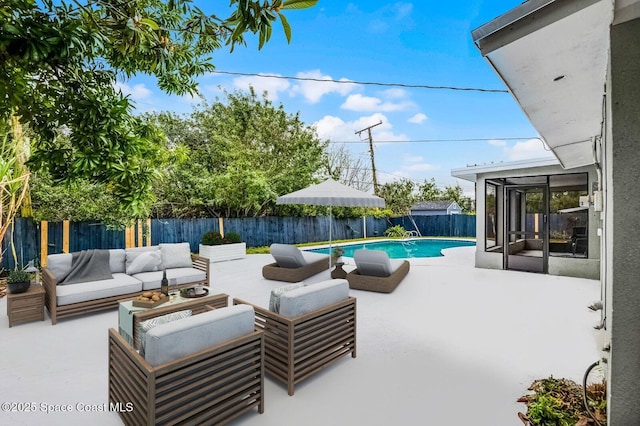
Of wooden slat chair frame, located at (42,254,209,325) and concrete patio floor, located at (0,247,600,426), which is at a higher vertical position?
wooden slat chair frame, located at (42,254,209,325)

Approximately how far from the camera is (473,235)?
20.6m

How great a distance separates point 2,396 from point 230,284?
4476mm

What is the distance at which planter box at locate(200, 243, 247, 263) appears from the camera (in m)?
10.6

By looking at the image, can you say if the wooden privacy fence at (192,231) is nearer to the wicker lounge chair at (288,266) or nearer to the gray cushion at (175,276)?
the gray cushion at (175,276)

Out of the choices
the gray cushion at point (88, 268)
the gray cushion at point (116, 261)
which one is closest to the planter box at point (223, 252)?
the gray cushion at point (116, 261)

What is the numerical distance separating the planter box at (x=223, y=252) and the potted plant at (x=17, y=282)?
5.69 metres

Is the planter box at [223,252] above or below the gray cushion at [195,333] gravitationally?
below

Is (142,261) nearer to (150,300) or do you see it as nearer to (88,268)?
(88,268)

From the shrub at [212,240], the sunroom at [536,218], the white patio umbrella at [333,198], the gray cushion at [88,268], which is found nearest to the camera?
the gray cushion at [88,268]

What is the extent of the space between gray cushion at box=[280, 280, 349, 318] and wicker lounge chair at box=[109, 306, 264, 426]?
1.51 ft

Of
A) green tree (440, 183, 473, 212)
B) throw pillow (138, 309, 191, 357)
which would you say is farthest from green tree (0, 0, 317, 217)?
green tree (440, 183, 473, 212)

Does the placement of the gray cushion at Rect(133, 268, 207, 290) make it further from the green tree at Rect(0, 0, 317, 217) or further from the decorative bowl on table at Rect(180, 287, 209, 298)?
the green tree at Rect(0, 0, 317, 217)

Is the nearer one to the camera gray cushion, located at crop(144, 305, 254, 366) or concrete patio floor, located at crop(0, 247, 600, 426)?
gray cushion, located at crop(144, 305, 254, 366)

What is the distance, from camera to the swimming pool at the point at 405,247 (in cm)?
1423
